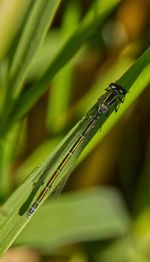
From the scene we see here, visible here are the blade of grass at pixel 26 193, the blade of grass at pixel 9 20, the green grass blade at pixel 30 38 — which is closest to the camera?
the blade of grass at pixel 26 193

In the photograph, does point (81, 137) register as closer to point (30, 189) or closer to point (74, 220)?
point (30, 189)

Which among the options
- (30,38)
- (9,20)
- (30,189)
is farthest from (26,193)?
(9,20)

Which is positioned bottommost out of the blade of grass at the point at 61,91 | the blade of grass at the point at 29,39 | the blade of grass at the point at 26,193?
the blade of grass at the point at 26,193

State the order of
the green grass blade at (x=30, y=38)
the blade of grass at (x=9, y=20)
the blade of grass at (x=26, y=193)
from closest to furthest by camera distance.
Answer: the blade of grass at (x=26, y=193) → the green grass blade at (x=30, y=38) → the blade of grass at (x=9, y=20)

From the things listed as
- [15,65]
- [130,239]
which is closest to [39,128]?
[130,239]

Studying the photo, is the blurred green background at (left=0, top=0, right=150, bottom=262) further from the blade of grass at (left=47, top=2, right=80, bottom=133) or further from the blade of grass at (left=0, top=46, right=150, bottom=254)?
the blade of grass at (left=0, top=46, right=150, bottom=254)

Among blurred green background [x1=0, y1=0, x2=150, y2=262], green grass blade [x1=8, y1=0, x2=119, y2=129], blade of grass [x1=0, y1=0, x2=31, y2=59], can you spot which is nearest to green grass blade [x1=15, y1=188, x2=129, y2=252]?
blurred green background [x1=0, y1=0, x2=150, y2=262]

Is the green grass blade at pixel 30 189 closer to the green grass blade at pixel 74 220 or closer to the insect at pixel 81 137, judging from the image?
the insect at pixel 81 137

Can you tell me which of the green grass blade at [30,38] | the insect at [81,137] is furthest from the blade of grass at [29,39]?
the insect at [81,137]
